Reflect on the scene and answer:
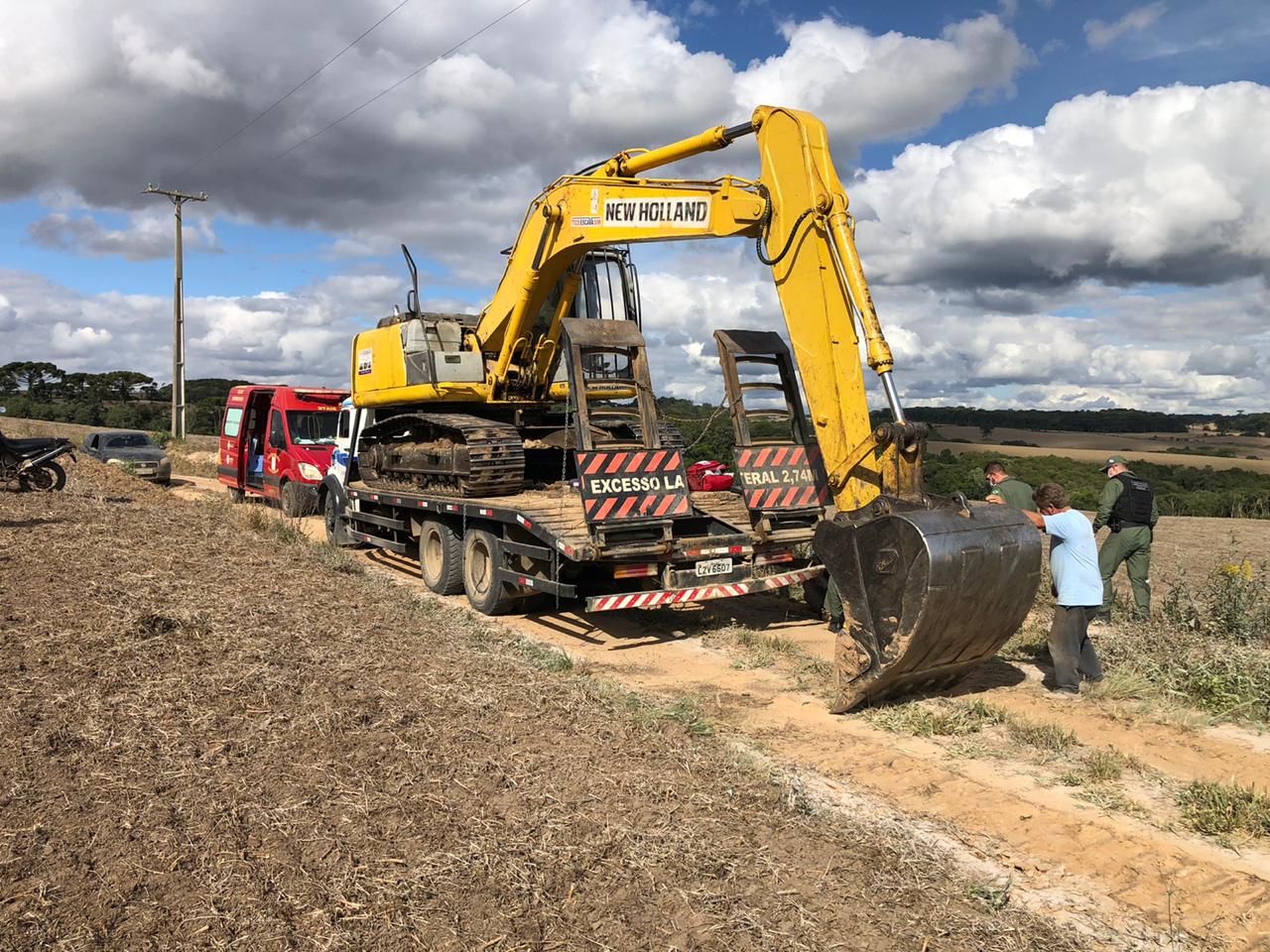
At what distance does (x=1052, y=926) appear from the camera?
144 inches

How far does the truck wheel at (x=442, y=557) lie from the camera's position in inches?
417

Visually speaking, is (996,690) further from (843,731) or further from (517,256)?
(517,256)

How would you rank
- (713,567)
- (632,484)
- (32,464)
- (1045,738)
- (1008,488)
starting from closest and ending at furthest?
(1045,738), (632,484), (713,567), (1008,488), (32,464)

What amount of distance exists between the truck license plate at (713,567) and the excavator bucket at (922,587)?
2.08 m

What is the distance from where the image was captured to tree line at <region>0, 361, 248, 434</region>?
5009 cm

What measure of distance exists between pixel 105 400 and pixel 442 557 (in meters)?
60.6

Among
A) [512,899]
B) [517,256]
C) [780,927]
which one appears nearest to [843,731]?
[780,927]

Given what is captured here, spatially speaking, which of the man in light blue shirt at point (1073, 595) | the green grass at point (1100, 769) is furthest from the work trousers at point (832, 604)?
the green grass at point (1100, 769)

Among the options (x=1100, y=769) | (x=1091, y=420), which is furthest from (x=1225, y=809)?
(x=1091, y=420)

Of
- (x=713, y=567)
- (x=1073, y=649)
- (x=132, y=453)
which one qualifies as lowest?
(x=1073, y=649)

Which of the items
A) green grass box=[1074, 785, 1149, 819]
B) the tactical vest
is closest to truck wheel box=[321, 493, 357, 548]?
the tactical vest

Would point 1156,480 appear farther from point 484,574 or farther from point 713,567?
point 484,574

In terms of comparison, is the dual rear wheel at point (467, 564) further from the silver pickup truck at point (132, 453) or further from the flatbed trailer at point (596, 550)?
the silver pickup truck at point (132, 453)

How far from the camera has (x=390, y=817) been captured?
425cm
